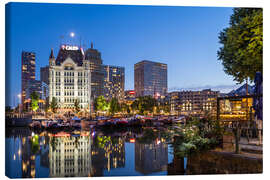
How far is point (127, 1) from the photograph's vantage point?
6375 millimetres

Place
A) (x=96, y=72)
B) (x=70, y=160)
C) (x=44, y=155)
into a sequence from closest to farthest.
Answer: (x=70, y=160), (x=44, y=155), (x=96, y=72)

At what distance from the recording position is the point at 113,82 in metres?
94.9

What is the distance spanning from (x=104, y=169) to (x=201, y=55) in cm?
652

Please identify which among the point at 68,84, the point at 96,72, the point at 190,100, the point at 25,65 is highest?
the point at 96,72

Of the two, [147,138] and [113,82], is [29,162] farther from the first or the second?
[113,82]

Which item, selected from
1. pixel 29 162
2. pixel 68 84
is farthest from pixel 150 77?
pixel 29 162

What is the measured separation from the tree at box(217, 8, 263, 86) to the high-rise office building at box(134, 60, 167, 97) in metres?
69.5

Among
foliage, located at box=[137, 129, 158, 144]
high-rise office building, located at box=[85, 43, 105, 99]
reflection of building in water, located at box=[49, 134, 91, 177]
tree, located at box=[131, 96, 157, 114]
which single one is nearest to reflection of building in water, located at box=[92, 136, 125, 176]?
reflection of building in water, located at box=[49, 134, 91, 177]

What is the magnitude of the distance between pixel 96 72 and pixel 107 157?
79130 mm

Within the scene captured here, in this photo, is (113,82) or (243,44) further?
(113,82)

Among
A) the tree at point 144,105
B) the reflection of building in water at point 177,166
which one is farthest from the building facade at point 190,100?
the reflection of building in water at point 177,166
